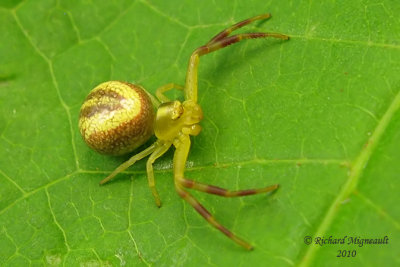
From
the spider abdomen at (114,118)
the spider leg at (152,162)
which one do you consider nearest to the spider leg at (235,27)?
the spider abdomen at (114,118)

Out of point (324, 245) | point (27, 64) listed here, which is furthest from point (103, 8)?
point (324, 245)

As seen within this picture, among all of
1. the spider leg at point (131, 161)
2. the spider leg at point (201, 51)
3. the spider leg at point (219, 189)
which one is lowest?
the spider leg at point (131, 161)

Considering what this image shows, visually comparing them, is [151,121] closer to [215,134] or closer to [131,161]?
[131,161]

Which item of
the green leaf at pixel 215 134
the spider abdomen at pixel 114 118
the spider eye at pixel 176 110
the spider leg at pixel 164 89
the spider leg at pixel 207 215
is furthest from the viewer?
the spider leg at pixel 164 89

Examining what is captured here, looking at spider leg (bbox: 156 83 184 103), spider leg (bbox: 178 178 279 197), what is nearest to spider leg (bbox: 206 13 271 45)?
spider leg (bbox: 156 83 184 103)

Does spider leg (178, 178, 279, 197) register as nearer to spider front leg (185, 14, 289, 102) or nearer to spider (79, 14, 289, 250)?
spider (79, 14, 289, 250)

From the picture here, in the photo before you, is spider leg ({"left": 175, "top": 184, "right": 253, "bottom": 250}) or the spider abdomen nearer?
spider leg ({"left": 175, "top": 184, "right": 253, "bottom": 250})

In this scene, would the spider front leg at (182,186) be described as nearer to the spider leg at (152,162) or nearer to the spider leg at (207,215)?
the spider leg at (207,215)
